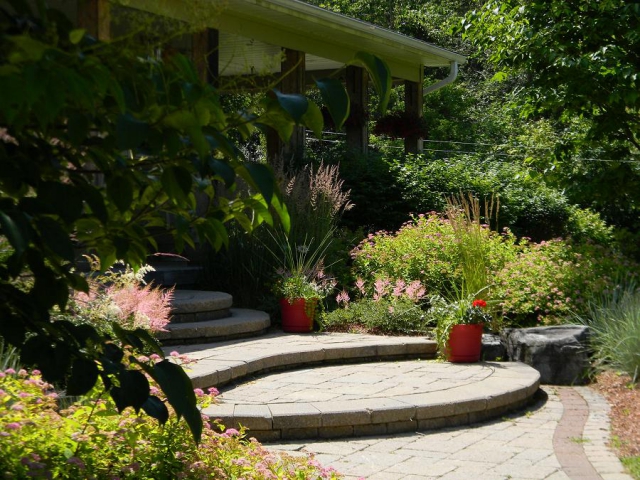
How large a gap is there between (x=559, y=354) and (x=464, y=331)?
870mm

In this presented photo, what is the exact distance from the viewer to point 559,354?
7.48m

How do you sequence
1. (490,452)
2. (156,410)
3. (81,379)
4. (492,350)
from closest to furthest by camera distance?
(81,379) → (156,410) → (490,452) → (492,350)

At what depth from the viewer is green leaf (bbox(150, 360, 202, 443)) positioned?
4.94ft

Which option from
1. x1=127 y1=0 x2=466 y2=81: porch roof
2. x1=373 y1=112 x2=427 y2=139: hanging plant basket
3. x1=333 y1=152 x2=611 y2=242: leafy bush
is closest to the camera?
x1=127 y1=0 x2=466 y2=81: porch roof

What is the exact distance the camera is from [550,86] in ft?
30.3

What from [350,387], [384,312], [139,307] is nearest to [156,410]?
[139,307]

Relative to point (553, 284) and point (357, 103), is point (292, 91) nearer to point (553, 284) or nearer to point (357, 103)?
point (357, 103)

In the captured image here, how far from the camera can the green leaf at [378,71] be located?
141 cm

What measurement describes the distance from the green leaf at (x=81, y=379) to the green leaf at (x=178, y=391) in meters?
0.12

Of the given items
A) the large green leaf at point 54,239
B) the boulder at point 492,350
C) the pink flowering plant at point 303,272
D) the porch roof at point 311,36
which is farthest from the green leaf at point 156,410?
the porch roof at point 311,36

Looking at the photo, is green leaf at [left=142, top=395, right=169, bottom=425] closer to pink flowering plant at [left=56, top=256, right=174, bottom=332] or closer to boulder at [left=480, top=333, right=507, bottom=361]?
pink flowering plant at [left=56, top=256, right=174, bottom=332]

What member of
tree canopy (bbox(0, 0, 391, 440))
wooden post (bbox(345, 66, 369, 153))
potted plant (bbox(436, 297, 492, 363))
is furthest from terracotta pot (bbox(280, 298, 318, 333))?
tree canopy (bbox(0, 0, 391, 440))

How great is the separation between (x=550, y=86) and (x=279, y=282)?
147 inches

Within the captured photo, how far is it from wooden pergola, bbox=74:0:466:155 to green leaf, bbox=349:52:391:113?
265 inches
